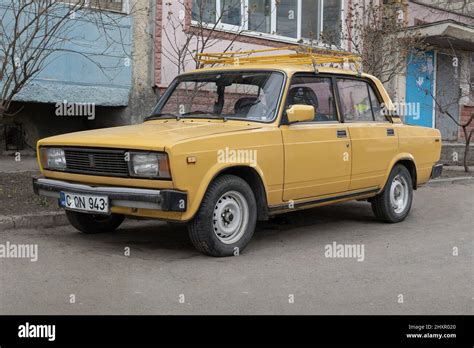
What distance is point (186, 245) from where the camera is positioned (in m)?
6.50

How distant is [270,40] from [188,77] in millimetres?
7901

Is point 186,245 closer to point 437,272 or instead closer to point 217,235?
point 217,235

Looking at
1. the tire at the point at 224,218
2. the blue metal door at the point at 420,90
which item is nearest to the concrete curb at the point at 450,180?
the blue metal door at the point at 420,90

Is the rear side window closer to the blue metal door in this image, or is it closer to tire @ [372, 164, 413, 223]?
tire @ [372, 164, 413, 223]

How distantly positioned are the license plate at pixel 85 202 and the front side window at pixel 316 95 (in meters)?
2.20

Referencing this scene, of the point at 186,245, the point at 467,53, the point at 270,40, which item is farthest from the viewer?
the point at 467,53

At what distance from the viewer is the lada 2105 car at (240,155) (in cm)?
555

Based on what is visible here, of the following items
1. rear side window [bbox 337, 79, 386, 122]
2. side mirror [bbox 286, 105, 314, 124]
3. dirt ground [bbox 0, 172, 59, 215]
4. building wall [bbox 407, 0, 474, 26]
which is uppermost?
building wall [bbox 407, 0, 474, 26]

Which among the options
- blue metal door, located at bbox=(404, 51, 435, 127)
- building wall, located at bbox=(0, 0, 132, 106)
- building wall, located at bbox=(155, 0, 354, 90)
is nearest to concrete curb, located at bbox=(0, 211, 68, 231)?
building wall, located at bbox=(0, 0, 132, 106)

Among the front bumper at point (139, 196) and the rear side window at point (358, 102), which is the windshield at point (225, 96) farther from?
the front bumper at point (139, 196)

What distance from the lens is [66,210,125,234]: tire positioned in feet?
22.0

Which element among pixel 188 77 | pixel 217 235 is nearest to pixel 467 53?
pixel 188 77

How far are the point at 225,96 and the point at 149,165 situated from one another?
5.51 feet

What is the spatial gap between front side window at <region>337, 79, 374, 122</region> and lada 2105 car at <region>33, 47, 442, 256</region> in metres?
0.02
